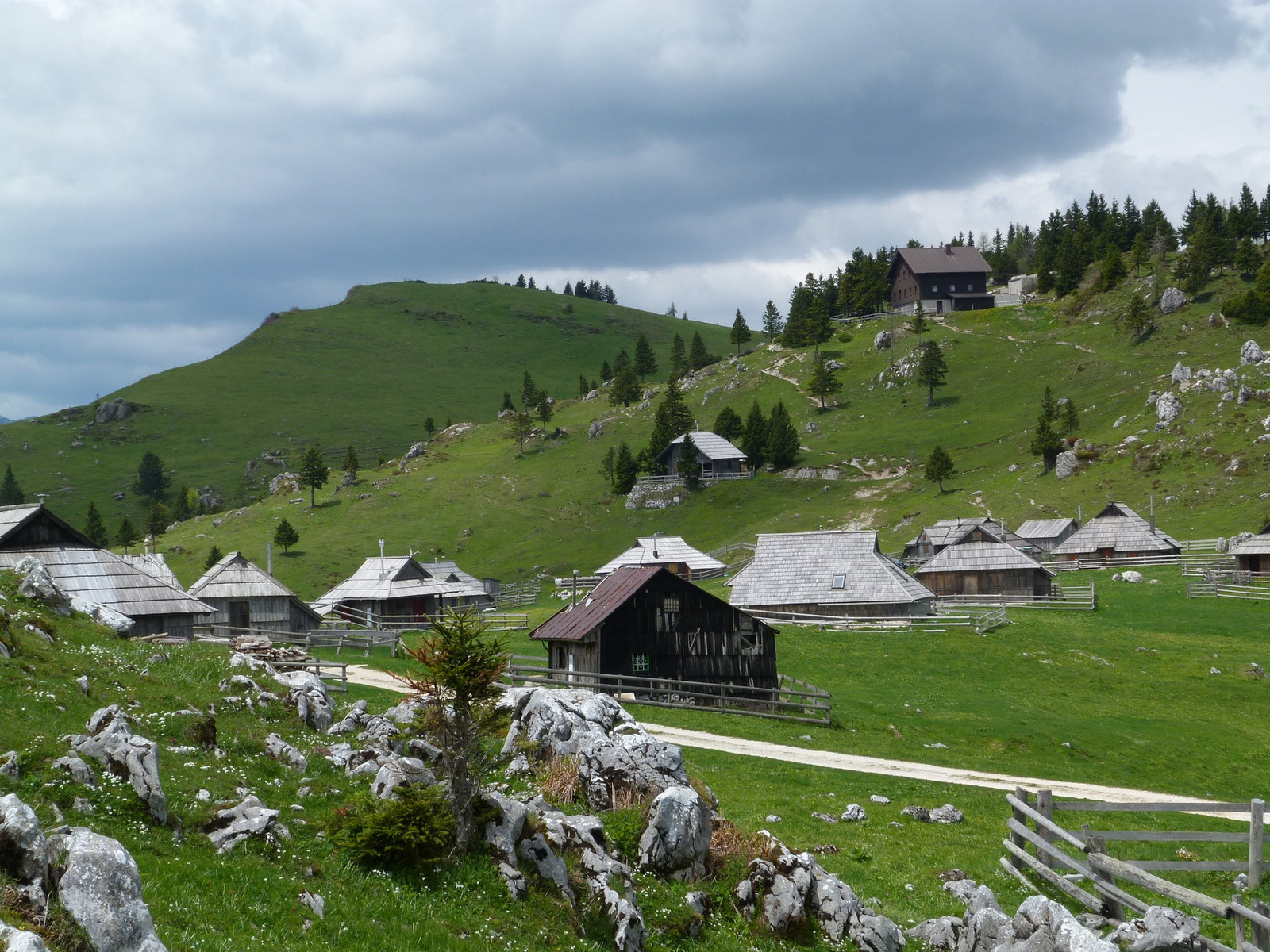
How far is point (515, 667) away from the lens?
4100cm

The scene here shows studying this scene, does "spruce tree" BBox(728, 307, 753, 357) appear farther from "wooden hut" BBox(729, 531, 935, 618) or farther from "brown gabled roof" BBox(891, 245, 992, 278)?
"wooden hut" BBox(729, 531, 935, 618)

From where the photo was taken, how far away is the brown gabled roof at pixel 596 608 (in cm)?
4116

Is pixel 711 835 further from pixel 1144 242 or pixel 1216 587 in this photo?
pixel 1144 242

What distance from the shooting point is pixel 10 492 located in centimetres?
16075

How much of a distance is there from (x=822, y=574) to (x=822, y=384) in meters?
80.1

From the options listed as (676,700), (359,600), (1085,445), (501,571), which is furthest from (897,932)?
(1085,445)

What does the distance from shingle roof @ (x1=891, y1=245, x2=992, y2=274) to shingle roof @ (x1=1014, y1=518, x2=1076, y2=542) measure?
9118 centimetres

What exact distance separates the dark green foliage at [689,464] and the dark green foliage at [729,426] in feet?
33.5

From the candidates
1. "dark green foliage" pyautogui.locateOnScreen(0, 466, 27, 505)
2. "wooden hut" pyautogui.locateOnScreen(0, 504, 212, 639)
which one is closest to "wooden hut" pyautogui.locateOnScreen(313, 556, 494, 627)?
"wooden hut" pyautogui.locateOnScreen(0, 504, 212, 639)

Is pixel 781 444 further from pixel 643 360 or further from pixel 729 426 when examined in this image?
pixel 643 360

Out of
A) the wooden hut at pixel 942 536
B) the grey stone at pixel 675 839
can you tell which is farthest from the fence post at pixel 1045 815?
the wooden hut at pixel 942 536

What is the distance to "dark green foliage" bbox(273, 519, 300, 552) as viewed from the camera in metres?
110

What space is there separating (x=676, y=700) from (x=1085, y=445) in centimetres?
8183

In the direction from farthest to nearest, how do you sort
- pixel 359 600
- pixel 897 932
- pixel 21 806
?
pixel 359 600 < pixel 897 932 < pixel 21 806
